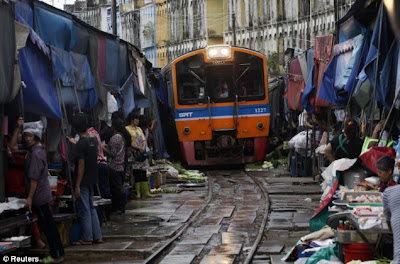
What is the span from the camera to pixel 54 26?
11812 mm

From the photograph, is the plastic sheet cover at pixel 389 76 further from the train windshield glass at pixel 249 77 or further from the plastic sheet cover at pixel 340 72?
the train windshield glass at pixel 249 77

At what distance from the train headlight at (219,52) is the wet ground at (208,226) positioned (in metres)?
4.29

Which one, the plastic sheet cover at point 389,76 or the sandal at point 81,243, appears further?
the sandal at point 81,243

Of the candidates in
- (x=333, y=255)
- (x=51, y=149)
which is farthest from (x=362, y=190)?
(x=51, y=149)

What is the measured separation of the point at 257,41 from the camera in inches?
1793

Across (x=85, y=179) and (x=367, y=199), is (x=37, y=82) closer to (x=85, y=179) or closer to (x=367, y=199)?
(x=85, y=179)

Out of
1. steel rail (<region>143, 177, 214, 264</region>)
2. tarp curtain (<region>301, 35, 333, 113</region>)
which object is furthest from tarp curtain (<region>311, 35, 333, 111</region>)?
steel rail (<region>143, 177, 214, 264</region>)

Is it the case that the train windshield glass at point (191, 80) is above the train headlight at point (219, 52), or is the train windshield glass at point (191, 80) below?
below

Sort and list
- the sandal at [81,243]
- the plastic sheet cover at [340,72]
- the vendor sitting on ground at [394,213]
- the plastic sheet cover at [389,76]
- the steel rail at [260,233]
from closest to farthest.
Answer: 1. the vendor sitting on ground at [394,213]
2. the steel rail at [260,233]
3. the plastic sheet cover at [389,76]
4. the sandal at [81,243]
5. the plastic sheet cover at [340,72]

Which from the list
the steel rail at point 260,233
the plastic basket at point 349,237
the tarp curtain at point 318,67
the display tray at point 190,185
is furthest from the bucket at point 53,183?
the display tray at point 190,185

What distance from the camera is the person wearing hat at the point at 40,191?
932 centimetres

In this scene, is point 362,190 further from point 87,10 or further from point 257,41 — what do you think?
point 87,10

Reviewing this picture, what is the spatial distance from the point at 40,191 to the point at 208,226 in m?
3.67

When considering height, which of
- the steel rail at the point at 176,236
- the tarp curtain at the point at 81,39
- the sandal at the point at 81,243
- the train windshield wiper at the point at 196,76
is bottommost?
the steel rail at the point at 176,236
